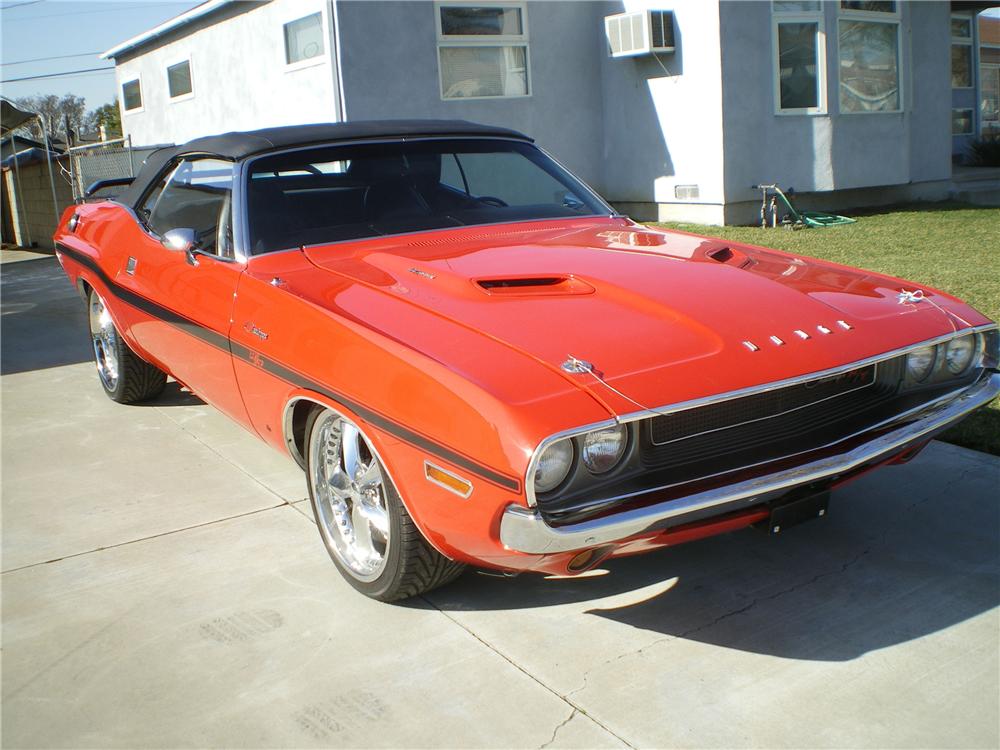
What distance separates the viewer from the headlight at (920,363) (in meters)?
3.23

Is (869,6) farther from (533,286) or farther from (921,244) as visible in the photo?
(533,286)

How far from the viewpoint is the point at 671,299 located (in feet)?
9.95

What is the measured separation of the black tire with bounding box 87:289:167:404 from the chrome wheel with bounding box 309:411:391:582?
2.41m

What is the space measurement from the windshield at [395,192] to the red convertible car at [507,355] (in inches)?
0.5

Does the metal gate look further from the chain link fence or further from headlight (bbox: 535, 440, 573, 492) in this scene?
headlight (bbox: 535, 440, 573, 492)

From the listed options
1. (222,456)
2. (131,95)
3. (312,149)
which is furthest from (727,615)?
(131,95)

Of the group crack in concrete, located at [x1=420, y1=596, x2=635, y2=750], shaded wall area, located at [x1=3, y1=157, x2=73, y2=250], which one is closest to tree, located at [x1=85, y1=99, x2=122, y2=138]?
shaded wall area, located at [x1=3, y1=157, x2=73, y2=250]

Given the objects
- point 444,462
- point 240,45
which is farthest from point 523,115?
point 444,462

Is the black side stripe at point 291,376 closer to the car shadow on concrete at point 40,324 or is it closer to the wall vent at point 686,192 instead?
the car shadow on concrete at point 40,324

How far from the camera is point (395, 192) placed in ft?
13.8

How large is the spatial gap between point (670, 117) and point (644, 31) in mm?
1061

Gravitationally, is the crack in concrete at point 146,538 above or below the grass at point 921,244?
below

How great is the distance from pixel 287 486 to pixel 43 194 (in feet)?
48.7

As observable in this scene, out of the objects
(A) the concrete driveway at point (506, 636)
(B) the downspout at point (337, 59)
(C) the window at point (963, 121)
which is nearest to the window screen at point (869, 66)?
(B) the downspout at point (337, 59)
